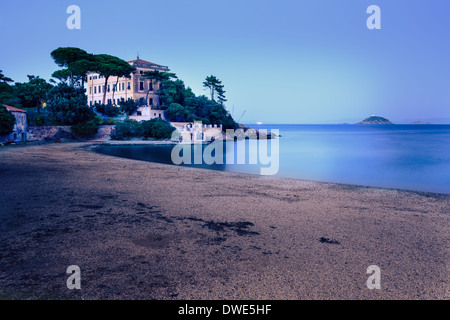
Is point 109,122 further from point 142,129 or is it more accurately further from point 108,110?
point 142,129

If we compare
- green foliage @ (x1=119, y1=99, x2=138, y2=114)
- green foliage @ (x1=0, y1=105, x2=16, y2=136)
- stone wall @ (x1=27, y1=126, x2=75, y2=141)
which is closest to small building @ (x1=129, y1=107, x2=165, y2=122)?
green foliage @ (x1=119, y1=99, x2=138, y2=114)

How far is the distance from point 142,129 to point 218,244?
1551 inches

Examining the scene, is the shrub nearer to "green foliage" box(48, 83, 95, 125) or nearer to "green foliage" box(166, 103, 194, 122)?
"green foliage" box(48, 83, 95, 125)

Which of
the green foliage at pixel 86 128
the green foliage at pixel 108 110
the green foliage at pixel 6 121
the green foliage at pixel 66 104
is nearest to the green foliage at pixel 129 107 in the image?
the green foliage at pixel 108 110

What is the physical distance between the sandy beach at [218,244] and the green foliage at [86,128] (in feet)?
104

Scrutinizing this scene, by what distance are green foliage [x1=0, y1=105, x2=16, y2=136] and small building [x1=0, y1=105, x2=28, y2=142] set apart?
844 millimetres

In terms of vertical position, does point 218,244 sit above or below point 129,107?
below

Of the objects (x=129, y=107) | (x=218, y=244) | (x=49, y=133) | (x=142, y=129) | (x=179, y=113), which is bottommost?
(x=218, y=244)

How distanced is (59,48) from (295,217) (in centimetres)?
4871

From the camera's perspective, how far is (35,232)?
19.4 ft

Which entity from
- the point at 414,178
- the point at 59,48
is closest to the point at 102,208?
the point at 414,178

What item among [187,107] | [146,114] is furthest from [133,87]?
[187,107]

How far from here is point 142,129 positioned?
4291 centimetres

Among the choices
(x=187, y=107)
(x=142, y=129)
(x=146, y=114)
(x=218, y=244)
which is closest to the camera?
(x=218, y=244)
